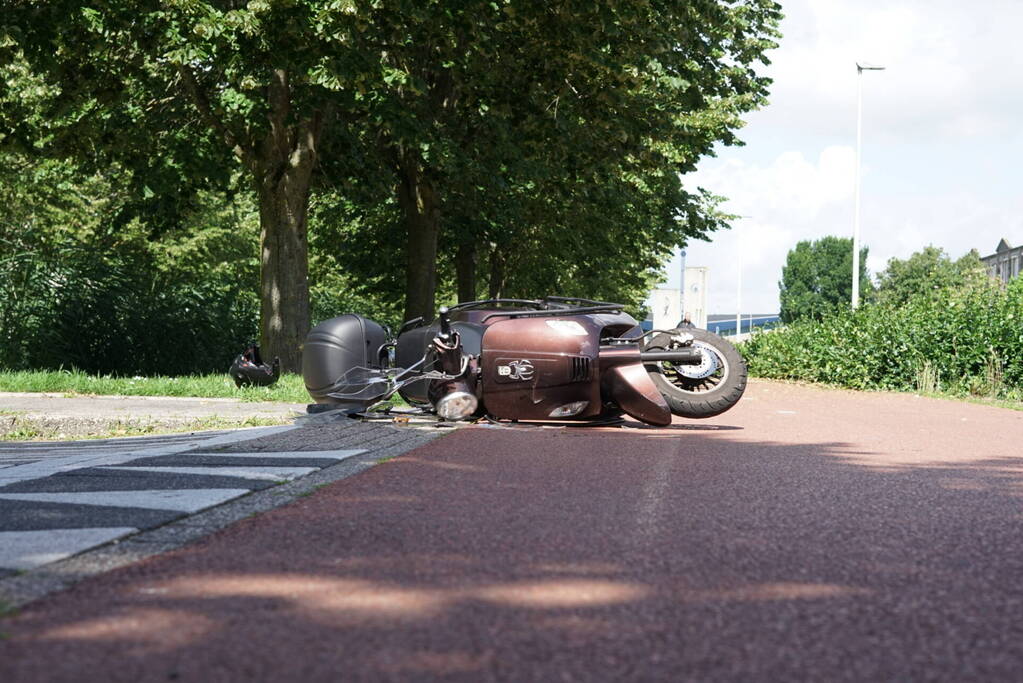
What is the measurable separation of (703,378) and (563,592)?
6.80 meters

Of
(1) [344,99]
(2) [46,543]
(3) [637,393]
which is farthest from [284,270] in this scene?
(2) [46,543]

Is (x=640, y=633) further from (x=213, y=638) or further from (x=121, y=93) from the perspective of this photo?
(x=121, y=93)

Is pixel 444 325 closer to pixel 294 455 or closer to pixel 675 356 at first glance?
pixel 675 356

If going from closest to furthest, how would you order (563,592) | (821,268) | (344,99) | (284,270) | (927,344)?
(563,592), (344,99), (284,270), (927,344), (821,268)

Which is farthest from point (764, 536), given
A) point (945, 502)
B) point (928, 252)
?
point (928, 252)

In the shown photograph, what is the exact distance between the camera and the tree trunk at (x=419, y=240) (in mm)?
22672

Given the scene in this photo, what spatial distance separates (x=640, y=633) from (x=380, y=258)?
2687 cm

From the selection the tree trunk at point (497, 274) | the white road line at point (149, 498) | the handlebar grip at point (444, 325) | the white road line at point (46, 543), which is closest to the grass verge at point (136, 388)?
the handlebar grip at point (444, 325)

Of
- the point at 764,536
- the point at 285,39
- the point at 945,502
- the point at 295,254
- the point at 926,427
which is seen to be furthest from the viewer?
the point at 295,254

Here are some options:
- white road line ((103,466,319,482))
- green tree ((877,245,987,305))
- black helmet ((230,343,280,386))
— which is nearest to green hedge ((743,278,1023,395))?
black helmet ((230,343,280,386))

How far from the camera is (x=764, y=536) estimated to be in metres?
4.80

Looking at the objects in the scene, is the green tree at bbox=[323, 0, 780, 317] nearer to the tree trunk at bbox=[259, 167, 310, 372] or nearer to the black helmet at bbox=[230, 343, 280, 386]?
the tree trunk at bbox=[259, 167, 310, 372]

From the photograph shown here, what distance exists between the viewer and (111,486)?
579 centimetres

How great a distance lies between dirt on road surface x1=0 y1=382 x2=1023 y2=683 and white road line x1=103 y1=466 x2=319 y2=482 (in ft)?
1.22
